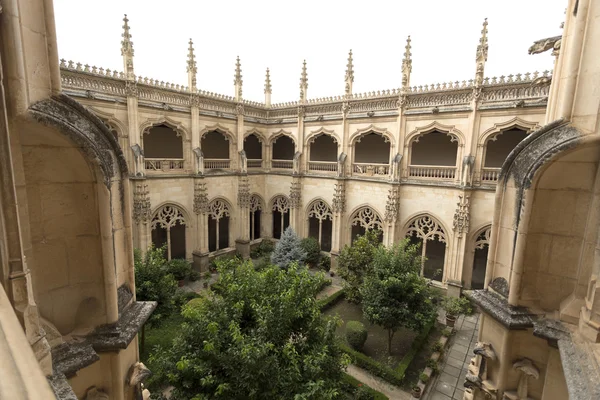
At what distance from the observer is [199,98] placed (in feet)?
53.5

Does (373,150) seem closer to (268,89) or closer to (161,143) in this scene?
(268,89)

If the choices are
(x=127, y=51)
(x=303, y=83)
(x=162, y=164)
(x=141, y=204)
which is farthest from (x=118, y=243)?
(x=303, y=83)

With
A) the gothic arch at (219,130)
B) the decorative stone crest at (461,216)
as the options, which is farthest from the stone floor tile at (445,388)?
the gothic arch at (219,130)

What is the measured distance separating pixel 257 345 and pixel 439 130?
13450 millimetres

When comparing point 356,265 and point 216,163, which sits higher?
point 216,163

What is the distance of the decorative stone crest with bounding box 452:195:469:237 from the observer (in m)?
13.5

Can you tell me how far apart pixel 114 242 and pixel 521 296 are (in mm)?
5363

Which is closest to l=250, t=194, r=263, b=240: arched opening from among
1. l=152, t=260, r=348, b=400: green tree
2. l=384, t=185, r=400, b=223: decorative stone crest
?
l=384, t=185, r=400, b=223: decorative stone crest

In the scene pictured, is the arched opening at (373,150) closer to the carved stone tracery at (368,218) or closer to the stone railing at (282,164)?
the carved stone tracery at (368,218)

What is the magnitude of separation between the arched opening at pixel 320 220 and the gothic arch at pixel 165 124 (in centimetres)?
863

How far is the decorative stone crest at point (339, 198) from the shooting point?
1727 cm

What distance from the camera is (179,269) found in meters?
14.9

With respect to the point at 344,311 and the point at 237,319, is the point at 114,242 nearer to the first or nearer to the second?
the point at 237,319

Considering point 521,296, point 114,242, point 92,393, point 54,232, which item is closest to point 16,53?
point 54,232
